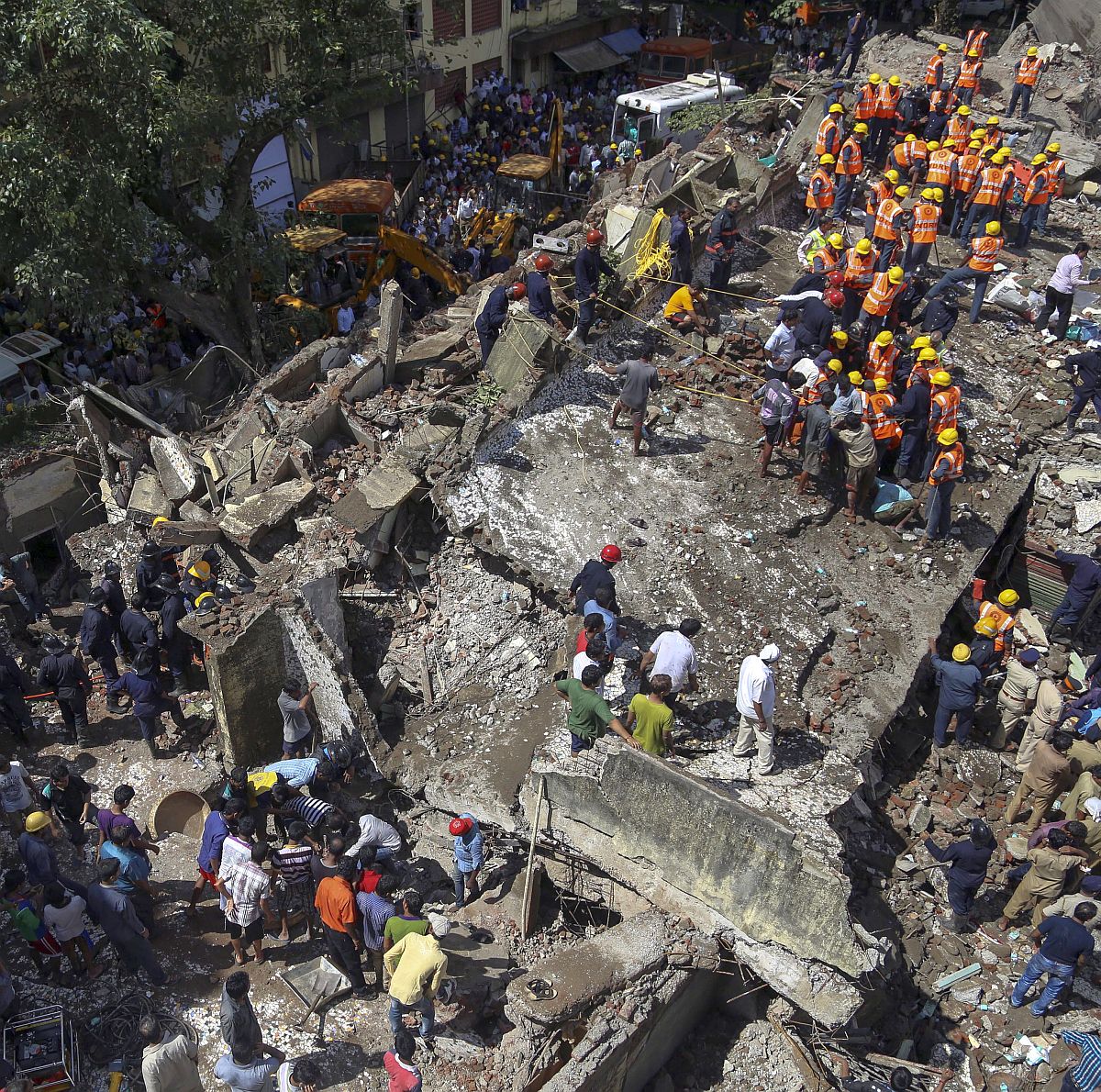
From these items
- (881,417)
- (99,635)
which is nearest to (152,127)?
(99,635)

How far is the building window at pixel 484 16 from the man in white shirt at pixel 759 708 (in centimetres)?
2543

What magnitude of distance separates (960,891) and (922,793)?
136 cm

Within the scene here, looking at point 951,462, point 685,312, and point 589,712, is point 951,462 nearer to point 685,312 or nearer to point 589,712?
point 685,312

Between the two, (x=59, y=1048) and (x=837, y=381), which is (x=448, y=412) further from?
(x=59, y=1048)

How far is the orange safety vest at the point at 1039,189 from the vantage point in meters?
16.2

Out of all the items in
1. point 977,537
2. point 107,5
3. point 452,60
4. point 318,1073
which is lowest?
point 318,1073

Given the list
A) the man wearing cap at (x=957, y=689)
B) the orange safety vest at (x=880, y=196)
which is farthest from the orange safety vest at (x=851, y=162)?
the man wearing cap at (x=957, y=689)

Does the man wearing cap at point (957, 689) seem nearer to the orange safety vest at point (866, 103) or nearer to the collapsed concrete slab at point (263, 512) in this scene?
the collapsed concrete slab at point (263, 512)

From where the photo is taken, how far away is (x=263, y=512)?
11492 millimetres

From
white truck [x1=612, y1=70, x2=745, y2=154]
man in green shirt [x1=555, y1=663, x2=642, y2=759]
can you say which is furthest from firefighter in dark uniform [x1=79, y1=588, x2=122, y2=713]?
white truck [x1=612, y1=70, x2=745, y2=154]

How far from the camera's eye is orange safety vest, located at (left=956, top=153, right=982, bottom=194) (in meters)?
16.0

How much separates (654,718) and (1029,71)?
53.3 ft

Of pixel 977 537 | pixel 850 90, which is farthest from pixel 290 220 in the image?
pixel 977 537

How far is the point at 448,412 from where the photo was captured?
1180 centimetres
